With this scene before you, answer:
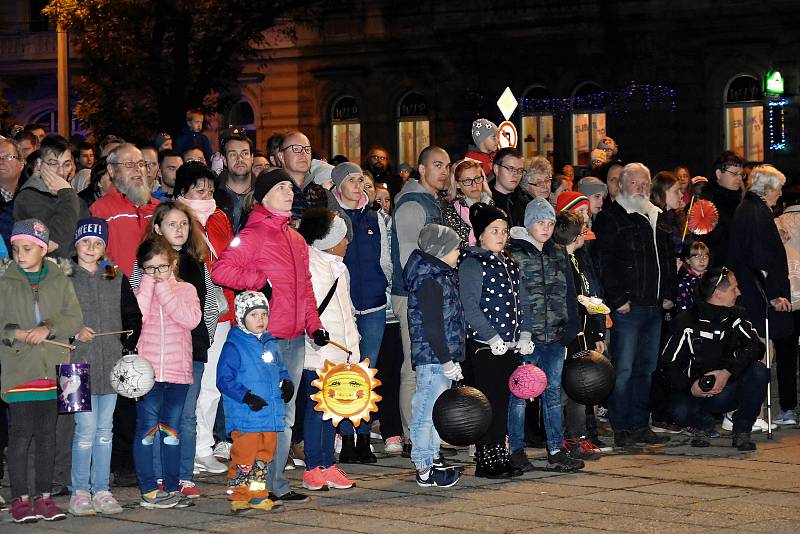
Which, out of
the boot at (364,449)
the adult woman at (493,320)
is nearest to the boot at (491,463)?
the adult woman at (493,320)

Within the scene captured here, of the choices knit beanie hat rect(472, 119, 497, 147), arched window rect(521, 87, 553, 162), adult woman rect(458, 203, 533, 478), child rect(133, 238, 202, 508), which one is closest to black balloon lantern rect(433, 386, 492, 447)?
adult woman rect(458, 203, 533, 478)

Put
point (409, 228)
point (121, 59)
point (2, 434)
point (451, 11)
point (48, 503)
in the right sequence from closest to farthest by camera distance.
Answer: point (48, 503) < point (2, 434) < point (409, 228) < point (121, 59) < point (451, 11)

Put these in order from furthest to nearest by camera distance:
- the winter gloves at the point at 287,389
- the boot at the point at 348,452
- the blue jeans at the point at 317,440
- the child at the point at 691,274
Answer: the child at the point at 691,274, the boot at the point at 348,452, the blue jeans at the point at 317,440, the winter gloves at the point at 287,389

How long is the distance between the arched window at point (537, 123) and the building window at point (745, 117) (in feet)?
15.1

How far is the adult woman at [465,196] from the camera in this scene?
12961 mm

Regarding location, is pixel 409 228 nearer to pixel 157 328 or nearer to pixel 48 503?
pixel 157 328

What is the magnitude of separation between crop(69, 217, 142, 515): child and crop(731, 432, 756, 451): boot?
5.31 m

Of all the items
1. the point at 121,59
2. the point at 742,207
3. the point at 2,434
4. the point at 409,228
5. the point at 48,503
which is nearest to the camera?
the point at 48,503

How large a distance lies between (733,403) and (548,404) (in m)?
2.14

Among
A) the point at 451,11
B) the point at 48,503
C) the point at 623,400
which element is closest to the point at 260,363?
the point at 48,503

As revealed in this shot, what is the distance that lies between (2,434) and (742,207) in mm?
7292

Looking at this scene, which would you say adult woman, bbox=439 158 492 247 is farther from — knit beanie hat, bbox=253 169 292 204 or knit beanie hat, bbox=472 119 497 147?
knit beanie hat, bbox=253 169 292 204

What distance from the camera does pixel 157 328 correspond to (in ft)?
35.0

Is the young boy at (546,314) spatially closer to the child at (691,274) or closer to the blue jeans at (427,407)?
the blue jeans at (427,407)
